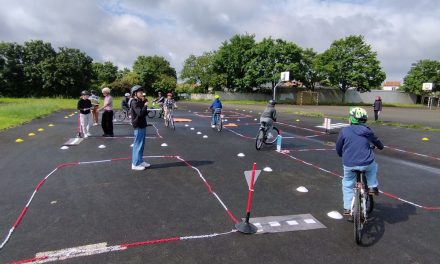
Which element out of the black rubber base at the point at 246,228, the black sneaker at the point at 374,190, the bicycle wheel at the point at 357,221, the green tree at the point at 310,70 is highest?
the green tree at the point at 310,70

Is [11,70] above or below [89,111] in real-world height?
above

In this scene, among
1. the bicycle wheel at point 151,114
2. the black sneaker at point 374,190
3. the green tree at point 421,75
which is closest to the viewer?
the black sneaker at point 374,190

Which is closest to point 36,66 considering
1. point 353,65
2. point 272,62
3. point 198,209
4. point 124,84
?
point 124,84

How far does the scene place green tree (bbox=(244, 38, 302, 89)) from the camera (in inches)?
2020

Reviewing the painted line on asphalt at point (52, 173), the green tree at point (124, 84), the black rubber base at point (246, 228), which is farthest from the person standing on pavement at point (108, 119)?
the green tree at point (124, 84)

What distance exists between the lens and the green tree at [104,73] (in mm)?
62112

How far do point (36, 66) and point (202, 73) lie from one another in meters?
28.3

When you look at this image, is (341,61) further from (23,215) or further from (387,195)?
(23,215)

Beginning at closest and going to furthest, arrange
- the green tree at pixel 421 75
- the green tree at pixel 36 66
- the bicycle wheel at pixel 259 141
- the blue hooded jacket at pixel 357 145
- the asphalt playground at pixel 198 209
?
the asphalt playground at pixel 198 209 → the blue hooded jacket at pixel 357 145 → the bicycle wheel at pixel 259 141 → the green tree at pixel 36 66 → the green tree at pixel 421 75

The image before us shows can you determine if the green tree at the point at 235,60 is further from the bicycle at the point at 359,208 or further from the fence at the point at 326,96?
the bicycle at the point at 359,208

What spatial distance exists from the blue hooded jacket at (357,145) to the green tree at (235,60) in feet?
166

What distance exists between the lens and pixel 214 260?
11.6ft

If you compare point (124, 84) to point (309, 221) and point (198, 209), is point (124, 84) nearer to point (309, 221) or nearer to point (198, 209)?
point (198, 209)

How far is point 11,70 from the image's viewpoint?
174ft
